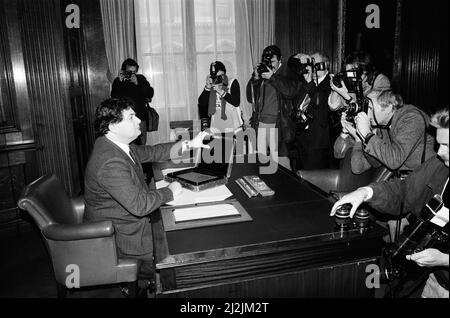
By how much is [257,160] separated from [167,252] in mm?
1699

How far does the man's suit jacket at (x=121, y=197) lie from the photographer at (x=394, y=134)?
4.42 feet

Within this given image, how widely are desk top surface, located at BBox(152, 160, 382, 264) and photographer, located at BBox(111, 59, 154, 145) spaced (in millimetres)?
3159

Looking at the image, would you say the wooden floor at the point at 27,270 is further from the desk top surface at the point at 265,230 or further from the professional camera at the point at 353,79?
the professional camera at the point at 353,79

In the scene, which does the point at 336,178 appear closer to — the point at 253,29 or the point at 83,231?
the point at 83,231

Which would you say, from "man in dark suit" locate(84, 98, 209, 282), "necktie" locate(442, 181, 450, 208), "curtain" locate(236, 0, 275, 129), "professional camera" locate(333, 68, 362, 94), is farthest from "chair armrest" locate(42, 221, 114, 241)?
"curtain" locate(236, 0, 275, 129)

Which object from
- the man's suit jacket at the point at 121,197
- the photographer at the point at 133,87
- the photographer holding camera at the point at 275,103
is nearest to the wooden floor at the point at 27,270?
the man's suit jacket at the point at 121,197

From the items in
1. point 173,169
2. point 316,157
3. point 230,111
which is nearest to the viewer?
point 173,169

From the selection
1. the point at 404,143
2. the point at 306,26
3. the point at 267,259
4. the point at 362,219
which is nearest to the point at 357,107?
the point at 404,143

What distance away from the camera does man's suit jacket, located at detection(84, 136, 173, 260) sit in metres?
2.13

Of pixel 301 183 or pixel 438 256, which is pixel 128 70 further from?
pixel 438 256

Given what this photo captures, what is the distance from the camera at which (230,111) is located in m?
4.68

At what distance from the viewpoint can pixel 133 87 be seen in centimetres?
510

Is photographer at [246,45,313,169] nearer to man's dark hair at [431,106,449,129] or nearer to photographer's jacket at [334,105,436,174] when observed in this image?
photographer's jacket at [334,105,436,174]

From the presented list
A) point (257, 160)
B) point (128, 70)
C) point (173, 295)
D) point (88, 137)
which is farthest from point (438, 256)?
point (88, 137)
